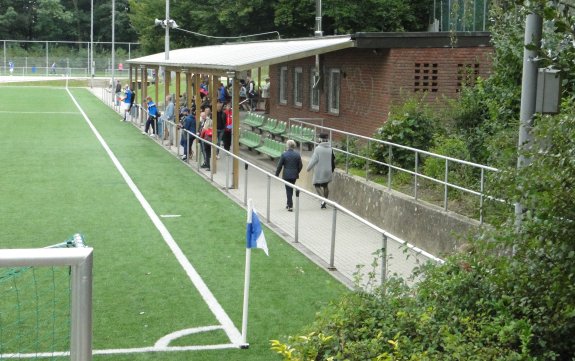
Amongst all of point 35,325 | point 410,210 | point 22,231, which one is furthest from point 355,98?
point 35,325

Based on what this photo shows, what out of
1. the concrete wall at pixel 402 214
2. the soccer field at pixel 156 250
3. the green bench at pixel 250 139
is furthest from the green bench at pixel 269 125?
the concrete wall at pixel 402 214

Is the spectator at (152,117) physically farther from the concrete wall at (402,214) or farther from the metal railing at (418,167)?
the concrete wall at (402,214)

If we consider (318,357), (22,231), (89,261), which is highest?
(89,261)

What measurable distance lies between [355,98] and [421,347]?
64.2 feet

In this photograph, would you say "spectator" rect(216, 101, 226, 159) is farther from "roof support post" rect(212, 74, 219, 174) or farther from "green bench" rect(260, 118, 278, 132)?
"green bench" rect(260, 118, 278, 132)

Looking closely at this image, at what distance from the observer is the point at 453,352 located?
5773mm

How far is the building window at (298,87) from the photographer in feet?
104

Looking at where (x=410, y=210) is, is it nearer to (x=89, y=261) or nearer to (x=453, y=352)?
(x=453, y=352)

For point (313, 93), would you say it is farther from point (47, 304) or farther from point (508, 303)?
point (508, 303)

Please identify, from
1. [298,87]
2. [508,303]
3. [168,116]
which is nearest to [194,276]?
[508,303]

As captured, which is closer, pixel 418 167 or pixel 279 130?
pixel 418 167

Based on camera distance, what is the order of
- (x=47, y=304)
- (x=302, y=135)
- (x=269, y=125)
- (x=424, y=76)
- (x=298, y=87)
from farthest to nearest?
1. (x=298, y=87)
2. (x=269, y=125)
3. (x=302, y=135)
4. (x=424, y=76)
5. (x=47, y=304)

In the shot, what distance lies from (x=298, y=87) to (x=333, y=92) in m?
4.78

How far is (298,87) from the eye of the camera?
105 ft
